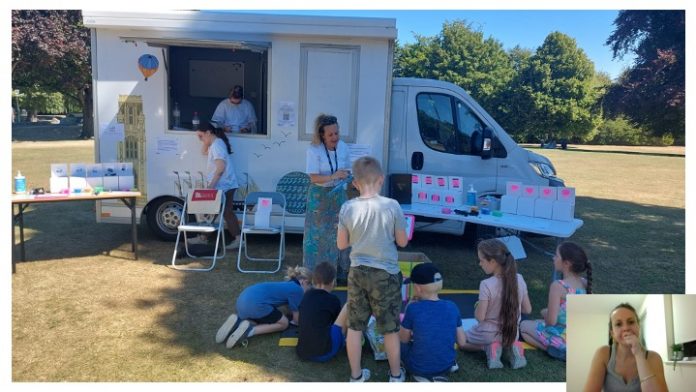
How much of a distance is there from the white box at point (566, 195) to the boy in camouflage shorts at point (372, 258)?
246 centimetres

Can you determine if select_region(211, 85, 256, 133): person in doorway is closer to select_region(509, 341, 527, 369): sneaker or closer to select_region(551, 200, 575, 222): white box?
select_region(551, 200, 575, 222): white box

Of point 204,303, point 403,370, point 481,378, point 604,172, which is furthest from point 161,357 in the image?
point 604,172

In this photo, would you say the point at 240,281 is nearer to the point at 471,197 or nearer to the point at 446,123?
the point at 471,197

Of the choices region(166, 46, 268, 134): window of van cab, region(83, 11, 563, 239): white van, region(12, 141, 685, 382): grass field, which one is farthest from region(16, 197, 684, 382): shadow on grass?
region(166, 46, 268, 134): window of van cab

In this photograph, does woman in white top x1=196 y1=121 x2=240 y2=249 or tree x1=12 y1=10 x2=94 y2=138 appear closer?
woman in white top x1=196 y1=121 x2=240 y2=249

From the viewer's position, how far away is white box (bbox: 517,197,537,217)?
207 inches

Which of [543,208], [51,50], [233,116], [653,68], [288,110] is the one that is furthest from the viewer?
[51,50]

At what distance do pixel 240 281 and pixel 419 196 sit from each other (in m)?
2.08

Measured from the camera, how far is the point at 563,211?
5.10 meters

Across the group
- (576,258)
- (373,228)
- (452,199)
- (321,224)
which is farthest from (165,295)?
(576,258)

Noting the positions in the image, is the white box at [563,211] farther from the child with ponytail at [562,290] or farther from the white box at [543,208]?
the child with ponytail at [562,290]

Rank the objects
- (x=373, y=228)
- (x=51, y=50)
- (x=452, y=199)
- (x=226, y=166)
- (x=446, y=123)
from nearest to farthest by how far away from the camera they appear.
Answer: (x=373, y=228) → (x=452, y=199) → (x=226, y=166) → (x=446, y=123) → (x=51, y=50)

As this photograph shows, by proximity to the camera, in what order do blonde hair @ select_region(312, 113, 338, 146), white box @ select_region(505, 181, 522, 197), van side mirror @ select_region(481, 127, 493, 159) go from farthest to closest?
van side mirror @ select_region(481, 127, 493, 159) → white box @ select_region(505, 181, 522, 197) → blonde hair @ select_region(312, 113, 338, 146)

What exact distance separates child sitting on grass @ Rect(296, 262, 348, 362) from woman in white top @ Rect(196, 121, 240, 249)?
2.74 metres
